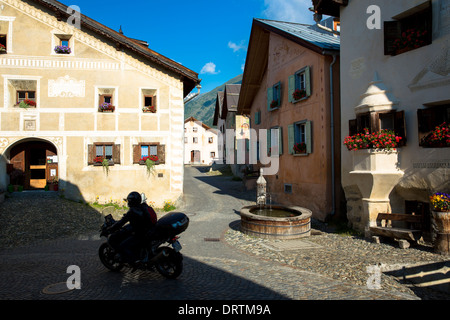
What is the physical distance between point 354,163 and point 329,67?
4.43 metres

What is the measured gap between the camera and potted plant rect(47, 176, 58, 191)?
571 inches

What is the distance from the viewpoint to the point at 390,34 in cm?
910

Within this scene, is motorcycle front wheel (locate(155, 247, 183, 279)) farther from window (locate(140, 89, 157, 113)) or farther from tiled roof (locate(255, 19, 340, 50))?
tiled roof (locate(255, 19, 340, 50))

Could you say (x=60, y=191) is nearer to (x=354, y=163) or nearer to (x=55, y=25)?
(x=55, y=25)

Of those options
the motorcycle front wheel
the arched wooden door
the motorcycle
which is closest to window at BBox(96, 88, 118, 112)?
the arched wooden door

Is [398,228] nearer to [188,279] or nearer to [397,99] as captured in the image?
[397,99]

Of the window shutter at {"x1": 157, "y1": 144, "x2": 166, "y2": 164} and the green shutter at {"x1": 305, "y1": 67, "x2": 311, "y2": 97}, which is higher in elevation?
the green shutter at {"x1": 305, "y1": 67, "x2": 311, "y2": 97}

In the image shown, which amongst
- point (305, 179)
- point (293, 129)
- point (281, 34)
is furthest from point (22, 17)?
point (305, 179)

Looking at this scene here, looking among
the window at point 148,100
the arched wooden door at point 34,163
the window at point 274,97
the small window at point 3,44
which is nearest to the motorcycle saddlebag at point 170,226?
the window at point 148,100

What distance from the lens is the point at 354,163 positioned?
9.82 metres

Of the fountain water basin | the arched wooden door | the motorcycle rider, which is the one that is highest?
the arched wooden door

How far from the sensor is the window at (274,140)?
50.4ft

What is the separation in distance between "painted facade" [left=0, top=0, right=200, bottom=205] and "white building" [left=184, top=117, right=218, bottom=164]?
3834 centimetres

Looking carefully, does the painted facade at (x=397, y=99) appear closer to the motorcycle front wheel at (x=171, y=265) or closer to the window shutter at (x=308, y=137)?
the window shutter at (x=308, y=137)
